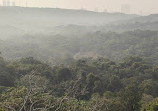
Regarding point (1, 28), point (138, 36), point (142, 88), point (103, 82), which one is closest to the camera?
point (142, 88)

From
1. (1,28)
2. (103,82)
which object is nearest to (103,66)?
(103,82)

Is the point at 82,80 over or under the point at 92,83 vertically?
over

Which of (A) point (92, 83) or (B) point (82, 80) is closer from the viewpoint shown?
(A) point (92, 83)

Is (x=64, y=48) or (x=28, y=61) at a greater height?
(x=28, y=61)

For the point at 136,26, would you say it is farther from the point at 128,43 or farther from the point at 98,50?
the point at 98,50

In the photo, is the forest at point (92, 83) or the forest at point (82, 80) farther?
the forest at point (92, 83)

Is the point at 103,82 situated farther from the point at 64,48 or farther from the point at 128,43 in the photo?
the point at 128,43

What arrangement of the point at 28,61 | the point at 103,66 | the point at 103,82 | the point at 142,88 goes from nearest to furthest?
1. the point at 142,88
2. the point at 103,82
3. the point at 28,61
4. the point at 103,66

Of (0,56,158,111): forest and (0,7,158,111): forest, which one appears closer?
(0,7,158,111): forest

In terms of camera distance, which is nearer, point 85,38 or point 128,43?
point 128,43
